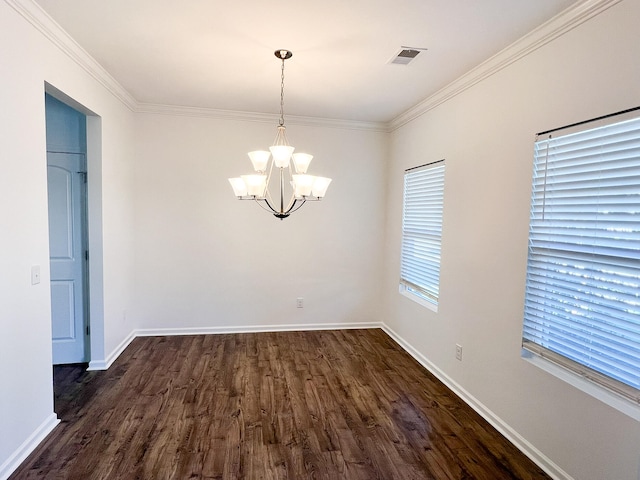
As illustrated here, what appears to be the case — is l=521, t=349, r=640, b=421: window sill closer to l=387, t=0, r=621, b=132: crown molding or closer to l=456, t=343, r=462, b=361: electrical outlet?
l=456, t=343, r=462, b=361: electrical outlet

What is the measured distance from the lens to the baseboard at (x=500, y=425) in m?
2.08

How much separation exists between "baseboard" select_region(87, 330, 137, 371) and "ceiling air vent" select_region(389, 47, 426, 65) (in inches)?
150

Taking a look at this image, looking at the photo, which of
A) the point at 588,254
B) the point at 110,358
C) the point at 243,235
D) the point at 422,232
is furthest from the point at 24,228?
the point at 422,232

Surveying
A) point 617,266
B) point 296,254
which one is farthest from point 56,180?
point 617,266

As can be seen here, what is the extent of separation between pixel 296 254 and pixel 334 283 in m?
0.66

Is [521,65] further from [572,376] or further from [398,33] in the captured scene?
[572,376]

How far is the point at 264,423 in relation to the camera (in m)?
2.56

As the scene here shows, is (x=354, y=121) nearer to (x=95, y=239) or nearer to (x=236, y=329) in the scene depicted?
(x=236, y=329)

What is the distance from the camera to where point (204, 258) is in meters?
4.36

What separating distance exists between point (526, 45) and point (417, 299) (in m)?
2.56

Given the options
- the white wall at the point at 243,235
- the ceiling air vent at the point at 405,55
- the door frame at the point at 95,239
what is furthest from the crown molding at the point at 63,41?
the ceiling air vent at the point at 405,55

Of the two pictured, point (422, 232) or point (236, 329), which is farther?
point (236, 329)

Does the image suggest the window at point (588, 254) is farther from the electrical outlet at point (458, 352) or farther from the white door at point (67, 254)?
the white door at point (67, 254)

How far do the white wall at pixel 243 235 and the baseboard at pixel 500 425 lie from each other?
145 cm
